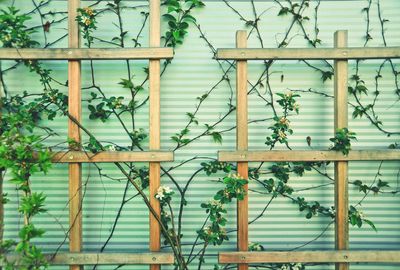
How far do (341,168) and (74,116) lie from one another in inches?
A: 59.0

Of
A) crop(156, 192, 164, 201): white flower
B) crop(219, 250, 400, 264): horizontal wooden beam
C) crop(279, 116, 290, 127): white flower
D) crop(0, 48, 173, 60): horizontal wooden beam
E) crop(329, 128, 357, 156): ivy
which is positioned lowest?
→ crop(219, 250, 400, 264): horizontal wooden beam

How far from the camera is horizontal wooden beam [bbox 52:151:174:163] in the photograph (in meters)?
2.48

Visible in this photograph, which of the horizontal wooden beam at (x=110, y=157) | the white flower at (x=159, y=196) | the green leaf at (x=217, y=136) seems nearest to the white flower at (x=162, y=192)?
the white flower at (x=159, y=196)

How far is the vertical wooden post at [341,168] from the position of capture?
251 cm

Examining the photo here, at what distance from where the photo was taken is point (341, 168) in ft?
8.29

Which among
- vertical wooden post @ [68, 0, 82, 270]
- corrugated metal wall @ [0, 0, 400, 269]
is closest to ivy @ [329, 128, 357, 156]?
corrugated metal wall @ [0, 0, 400, 269]

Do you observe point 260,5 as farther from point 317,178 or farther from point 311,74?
point 317,178

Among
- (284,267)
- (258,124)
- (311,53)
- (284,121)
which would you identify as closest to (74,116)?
(258,124)

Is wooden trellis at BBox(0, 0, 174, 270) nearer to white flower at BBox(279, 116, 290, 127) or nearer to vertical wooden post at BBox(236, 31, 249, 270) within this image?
vertical wooden post at BBox(236, 31, 249, 270)

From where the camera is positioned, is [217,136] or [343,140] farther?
[217,136]

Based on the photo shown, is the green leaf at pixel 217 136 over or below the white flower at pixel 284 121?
below

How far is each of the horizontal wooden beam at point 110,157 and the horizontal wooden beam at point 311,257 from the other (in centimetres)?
63

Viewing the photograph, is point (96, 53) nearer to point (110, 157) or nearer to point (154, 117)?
point (154, 117)

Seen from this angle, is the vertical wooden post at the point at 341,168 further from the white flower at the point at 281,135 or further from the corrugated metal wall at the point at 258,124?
the white flower at the point at 281,135
